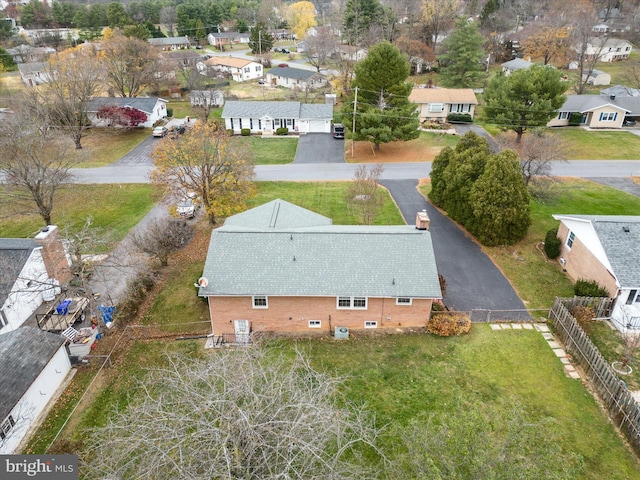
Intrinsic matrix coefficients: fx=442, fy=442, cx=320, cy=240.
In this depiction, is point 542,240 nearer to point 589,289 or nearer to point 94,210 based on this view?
point 589,289

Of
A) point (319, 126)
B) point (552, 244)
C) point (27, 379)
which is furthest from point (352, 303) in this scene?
point (319, 126)

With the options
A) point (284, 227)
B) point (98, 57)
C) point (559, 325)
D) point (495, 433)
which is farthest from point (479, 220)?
point (98, 57)

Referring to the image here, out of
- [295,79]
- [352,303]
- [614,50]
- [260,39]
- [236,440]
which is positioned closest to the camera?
[236,440]

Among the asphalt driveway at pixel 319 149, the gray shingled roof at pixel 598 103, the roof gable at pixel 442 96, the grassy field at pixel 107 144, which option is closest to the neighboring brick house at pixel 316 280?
the asphalt driveway at pixel 319 149

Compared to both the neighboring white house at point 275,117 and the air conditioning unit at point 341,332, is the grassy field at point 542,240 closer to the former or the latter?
the air conditioning unit at point 341,332

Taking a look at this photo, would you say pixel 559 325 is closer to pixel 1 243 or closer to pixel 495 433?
pixel 495 433

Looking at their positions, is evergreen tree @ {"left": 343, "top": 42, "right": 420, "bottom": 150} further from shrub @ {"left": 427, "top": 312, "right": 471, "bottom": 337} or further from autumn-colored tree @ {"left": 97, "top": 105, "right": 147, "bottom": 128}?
autumn-colored tree @ {"left": 97, "top": 105, "right": 147, "bottom": 128}
